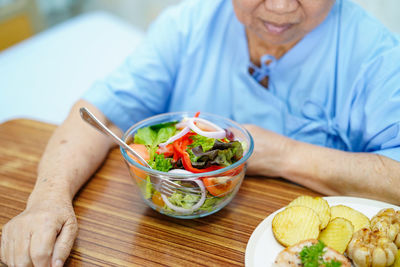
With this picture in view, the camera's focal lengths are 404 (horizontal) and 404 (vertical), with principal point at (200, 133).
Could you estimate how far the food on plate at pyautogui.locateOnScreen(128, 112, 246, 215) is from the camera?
877mm

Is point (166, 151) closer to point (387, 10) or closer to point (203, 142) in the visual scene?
point (203, 142)

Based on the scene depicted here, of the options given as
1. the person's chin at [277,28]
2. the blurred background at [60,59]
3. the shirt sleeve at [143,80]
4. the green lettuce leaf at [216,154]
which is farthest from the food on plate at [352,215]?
the blurred background at [60,59]

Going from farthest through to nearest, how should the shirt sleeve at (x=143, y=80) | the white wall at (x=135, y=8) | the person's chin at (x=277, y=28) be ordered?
the white wall at (x=135, y=8) → the shirt sleeve at (x=143, y=80) → the person's chin at (x=277, y=28)

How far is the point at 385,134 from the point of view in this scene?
1133 mm

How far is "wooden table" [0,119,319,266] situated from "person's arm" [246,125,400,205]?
36 mm

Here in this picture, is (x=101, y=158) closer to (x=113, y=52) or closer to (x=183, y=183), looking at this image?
(x=183, y=183)

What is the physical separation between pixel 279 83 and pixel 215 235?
64 cm

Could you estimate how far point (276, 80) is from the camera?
4.47ft

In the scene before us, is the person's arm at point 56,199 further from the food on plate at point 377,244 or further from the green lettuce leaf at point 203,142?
the food on plate at point 377,244

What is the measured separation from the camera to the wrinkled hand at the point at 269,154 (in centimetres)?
112

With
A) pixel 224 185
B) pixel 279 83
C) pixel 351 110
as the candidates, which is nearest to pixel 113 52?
pixel 279 83

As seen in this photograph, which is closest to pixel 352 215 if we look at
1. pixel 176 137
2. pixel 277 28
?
pixel 176 137

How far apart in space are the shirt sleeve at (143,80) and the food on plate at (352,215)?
0.77 metres

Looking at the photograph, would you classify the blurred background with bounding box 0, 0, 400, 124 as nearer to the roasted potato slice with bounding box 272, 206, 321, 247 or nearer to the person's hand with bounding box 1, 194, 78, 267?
the person's hand with bounding box 1, 194, 78, 267
